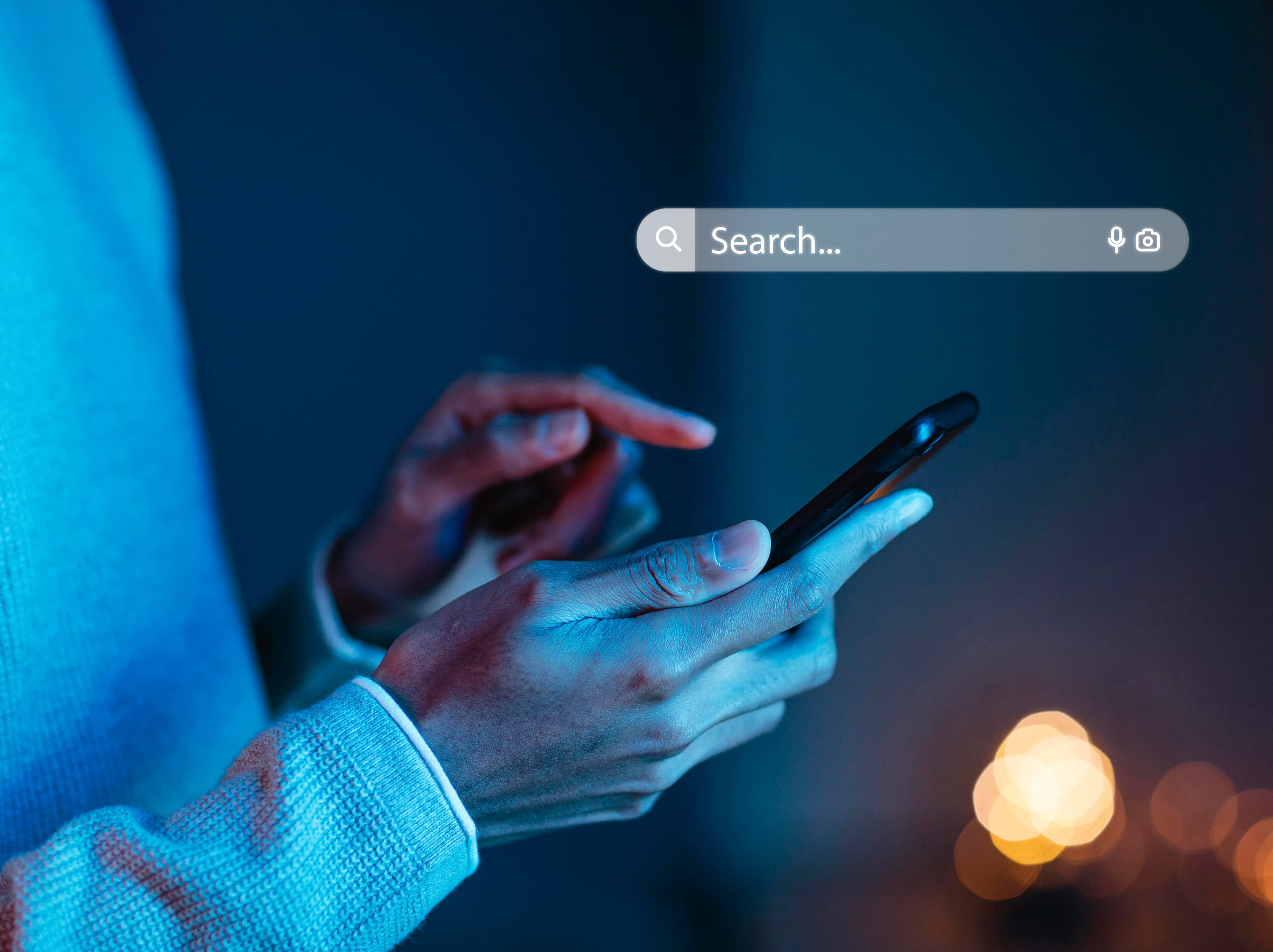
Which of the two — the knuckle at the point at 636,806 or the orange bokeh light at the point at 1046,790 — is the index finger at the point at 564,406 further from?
the orange bokeh light at the point at 1046,790

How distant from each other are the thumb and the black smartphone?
3 centimetres

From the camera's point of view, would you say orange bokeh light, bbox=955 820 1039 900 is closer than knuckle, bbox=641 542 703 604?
No

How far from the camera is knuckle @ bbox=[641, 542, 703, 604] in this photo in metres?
0.41

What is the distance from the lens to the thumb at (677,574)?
1.32 feet

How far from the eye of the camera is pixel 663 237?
935mm

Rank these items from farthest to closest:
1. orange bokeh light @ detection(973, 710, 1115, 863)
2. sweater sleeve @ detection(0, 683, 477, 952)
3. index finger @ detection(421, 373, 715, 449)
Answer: orange bokeh light @ detection(973, 710, 1115, 863)
index finger @ detection(421, 373, 715, 449)
sweater sleeve @ detection(0, 683, 477, 952)

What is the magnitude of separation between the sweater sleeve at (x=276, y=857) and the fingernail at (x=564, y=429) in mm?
285

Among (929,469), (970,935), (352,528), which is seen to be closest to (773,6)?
(929,469)

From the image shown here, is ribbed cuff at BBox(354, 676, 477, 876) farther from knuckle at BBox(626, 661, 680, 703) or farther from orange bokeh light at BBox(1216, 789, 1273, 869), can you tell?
orange bokeh light at BBox(1216, 789, 1273, 869)

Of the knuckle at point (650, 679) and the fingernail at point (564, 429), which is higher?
the fingernail at point (564, 429)
